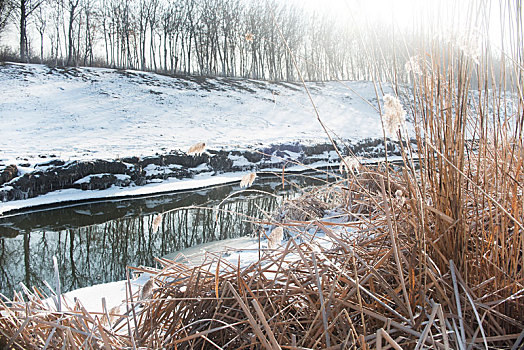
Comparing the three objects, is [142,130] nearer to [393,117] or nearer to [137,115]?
[137,115]

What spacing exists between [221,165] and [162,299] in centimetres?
900

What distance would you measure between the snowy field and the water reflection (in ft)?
8.50

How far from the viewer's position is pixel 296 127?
1670cm

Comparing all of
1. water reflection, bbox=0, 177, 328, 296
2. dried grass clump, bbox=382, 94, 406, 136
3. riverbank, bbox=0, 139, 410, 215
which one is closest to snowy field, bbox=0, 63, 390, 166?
riverbank, bbox=0, 139, 410, 215

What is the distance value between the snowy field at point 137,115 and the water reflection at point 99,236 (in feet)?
8.50

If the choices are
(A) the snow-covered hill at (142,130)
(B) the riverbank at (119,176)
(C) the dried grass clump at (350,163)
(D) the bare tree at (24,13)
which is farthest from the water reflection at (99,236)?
(D) the bare tree at (24,13)

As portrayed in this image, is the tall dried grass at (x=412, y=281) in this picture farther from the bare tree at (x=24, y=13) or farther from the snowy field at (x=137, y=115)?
the bare tree at (x=24, y=13)

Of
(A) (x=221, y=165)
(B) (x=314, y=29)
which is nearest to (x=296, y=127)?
(A) (x=221, y=165)

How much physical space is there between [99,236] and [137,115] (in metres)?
11.6

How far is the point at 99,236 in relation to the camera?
15.5 feet

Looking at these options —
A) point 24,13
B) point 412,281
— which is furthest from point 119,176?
point 24,13

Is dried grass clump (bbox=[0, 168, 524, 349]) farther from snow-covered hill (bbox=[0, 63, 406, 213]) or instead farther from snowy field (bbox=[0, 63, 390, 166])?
snowy field (bbox=[0, 63, 390, 166])

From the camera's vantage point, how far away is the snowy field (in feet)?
33.7

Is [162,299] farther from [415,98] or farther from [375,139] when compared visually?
[375,139]
